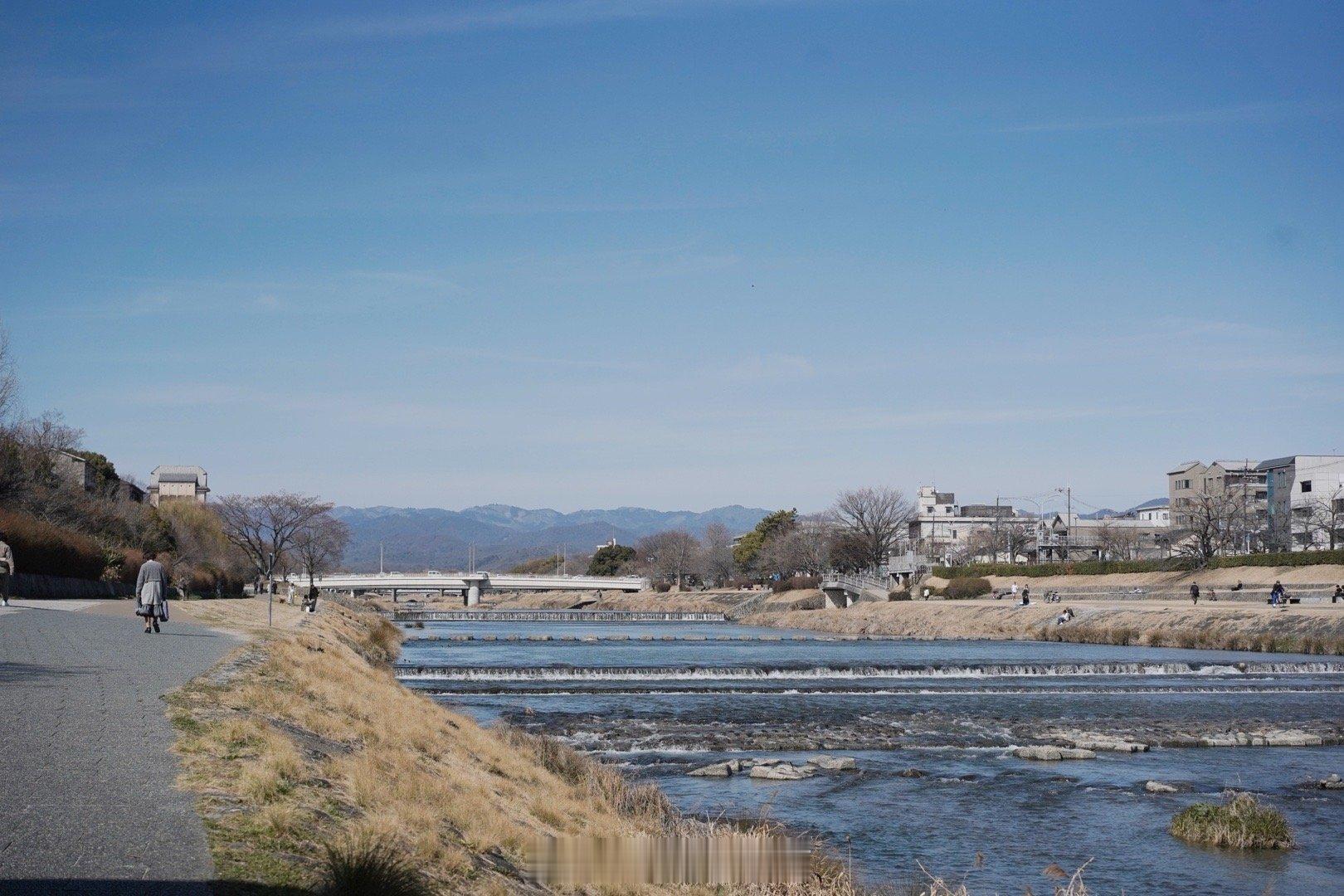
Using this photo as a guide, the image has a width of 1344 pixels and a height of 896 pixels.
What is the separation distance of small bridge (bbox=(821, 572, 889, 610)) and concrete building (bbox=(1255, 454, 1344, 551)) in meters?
37.3

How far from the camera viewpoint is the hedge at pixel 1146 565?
2815 inches

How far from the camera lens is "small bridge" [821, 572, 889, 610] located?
104 meters

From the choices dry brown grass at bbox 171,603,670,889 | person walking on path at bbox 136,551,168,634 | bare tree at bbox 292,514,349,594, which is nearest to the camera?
dry brown grass at bbox 171,603,670,889

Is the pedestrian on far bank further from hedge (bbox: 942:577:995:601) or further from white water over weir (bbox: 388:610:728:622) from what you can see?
white water over weir (bbox: 388:610:728:622)

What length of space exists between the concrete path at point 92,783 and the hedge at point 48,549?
27592 millimetres

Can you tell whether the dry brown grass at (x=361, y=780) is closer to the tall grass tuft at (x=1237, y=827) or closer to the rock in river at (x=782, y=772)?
the rock in river at (x=782, y=772)

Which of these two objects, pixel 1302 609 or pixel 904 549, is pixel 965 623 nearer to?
pixel 1302 609

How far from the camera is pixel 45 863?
22.8 feet

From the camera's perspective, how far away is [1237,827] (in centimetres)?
1548

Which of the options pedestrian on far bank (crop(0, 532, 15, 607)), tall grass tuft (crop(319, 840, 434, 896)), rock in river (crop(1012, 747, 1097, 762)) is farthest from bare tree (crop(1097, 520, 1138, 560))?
tall grass tuft (crop(319, 840, 434, 896))

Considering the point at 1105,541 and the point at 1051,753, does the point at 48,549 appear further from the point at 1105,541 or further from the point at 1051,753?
the point at 1105,541

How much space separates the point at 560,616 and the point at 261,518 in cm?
3169

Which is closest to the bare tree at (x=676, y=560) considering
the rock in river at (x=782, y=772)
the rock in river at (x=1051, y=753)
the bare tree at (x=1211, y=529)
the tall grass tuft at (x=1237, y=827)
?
the bare tree at (x=1211, y=529)

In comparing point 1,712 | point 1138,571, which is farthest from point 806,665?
point 1138,571
